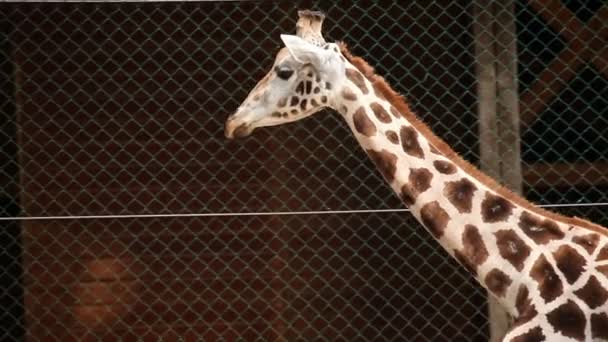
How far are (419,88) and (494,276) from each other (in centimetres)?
212

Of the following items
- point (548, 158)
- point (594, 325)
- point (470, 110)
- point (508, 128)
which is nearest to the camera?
point (594, 325)

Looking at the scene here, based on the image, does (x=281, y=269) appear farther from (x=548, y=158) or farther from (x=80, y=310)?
(x=548, y=158)

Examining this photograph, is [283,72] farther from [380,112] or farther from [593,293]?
[593,293]

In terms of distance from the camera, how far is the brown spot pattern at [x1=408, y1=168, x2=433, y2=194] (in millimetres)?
3742

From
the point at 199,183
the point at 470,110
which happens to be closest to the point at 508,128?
the point at 470,110

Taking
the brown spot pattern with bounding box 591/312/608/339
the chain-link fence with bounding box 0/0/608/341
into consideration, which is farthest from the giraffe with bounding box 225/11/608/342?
the chain-link fence with bounding box 0/0/608/341

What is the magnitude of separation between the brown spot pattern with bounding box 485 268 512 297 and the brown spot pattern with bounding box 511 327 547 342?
0.52ft

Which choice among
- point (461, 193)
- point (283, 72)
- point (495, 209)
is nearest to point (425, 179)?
point (461, 193)

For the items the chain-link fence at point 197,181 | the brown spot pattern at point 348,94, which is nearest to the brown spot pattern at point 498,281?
the brown spot pattern at point 348,94

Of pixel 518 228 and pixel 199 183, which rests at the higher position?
pixel 518 228

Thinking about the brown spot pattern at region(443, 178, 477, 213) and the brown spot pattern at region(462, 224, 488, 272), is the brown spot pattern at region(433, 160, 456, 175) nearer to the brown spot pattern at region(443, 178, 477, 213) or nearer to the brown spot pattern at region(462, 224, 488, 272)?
the brown spot pattern at region(443, 178, 477, 213)

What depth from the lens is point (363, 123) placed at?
3.79m

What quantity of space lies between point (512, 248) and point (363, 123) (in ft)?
1.92

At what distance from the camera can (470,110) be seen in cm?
541
